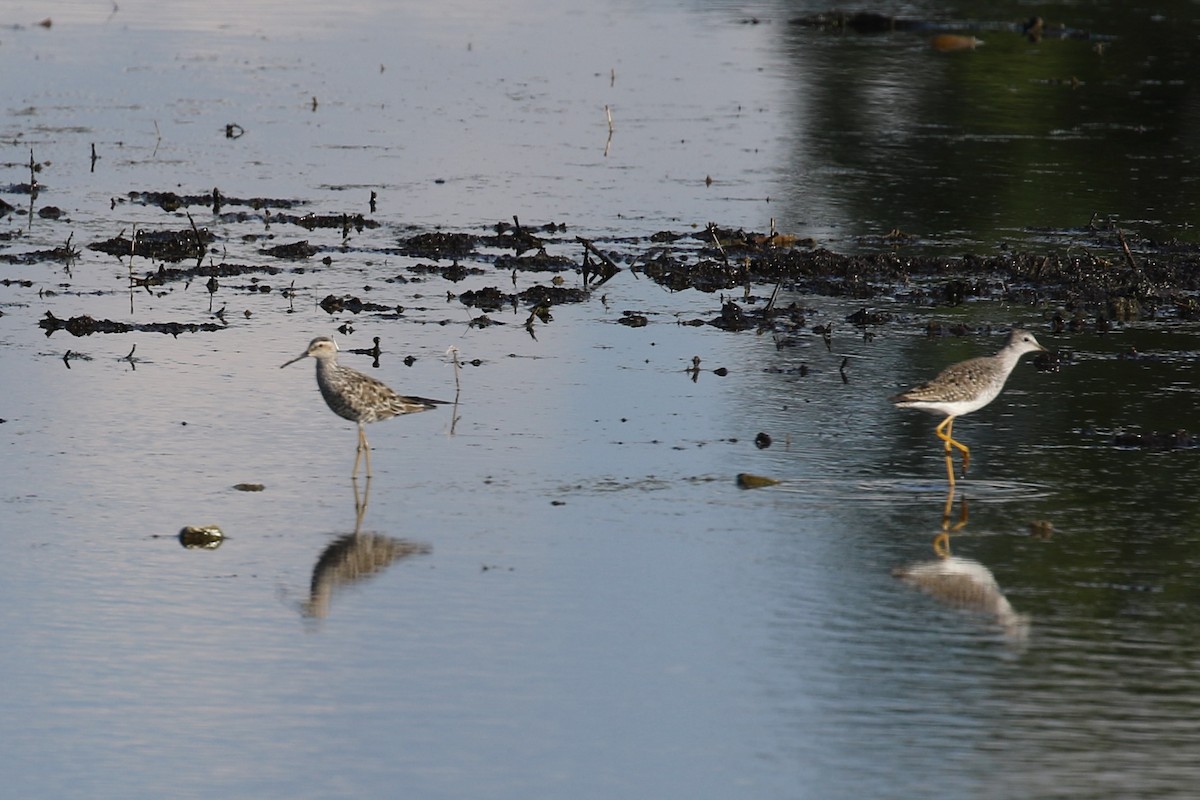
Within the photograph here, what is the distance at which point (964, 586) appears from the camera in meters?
12.0

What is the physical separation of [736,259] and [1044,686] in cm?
1231

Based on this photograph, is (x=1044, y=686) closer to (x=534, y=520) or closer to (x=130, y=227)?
(x=534, y=520)

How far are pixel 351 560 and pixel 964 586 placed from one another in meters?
3.92

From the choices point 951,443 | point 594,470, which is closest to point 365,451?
point 594,470

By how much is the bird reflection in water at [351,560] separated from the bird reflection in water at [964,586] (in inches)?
126

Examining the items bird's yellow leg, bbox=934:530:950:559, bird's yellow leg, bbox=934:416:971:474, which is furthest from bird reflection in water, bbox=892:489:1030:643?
bird's yellow leg, bbox=934:416:971:474

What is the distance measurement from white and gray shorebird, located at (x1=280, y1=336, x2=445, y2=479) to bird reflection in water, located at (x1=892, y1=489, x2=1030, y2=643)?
4.39 m

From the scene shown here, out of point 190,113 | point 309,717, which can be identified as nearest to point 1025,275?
point 309,717

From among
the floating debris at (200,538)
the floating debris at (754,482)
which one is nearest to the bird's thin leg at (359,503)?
the floating debris at (200,538)

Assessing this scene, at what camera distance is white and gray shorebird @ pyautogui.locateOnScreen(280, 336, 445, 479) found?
47.9 feet

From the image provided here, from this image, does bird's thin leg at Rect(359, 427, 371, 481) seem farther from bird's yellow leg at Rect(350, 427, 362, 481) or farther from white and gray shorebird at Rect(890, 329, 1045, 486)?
white and gray shorebird at Rect(890, 329, 1045, 486)

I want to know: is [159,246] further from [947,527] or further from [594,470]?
[947,527]

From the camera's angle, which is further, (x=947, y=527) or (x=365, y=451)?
(x=365, y=451)

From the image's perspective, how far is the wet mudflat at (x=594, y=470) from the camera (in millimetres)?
9836
